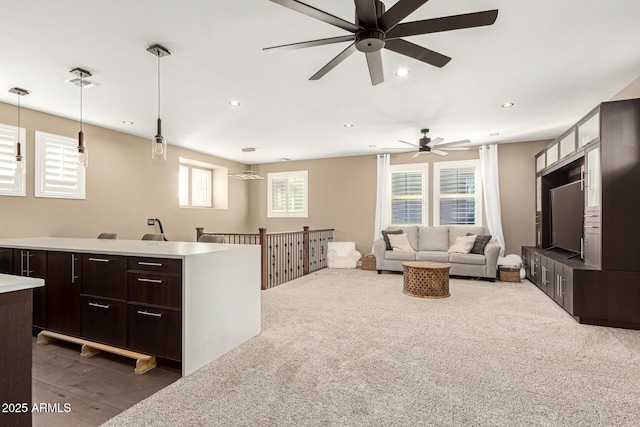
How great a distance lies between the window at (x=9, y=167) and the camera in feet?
13.4

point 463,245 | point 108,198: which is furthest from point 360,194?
point 108,198

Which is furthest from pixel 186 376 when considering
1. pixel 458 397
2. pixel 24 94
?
pixel 24 94

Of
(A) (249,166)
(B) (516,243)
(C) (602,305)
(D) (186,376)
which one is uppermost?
(A) (249,166)

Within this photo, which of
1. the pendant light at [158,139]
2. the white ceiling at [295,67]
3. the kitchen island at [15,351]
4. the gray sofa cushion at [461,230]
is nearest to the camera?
the kitchen island at [15,351]

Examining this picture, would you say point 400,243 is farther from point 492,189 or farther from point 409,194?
point 492,189

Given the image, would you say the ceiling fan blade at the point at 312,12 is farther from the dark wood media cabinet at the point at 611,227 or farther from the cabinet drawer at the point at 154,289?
the dark wood media cabinet at the point at 611,227

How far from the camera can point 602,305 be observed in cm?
346

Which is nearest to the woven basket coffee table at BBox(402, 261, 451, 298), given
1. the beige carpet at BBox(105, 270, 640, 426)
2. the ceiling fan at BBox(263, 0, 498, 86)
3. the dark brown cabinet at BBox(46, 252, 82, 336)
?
the beige carpet at BBox(105, 270, 640, 426)

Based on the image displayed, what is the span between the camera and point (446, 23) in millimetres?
1934

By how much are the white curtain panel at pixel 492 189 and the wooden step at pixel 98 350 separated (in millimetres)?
6234

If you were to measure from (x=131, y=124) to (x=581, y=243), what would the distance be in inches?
263

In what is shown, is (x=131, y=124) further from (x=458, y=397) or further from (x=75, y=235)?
(x=458, y=397)

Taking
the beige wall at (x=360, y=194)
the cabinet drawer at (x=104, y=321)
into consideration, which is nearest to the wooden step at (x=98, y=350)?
the cabinet drawer at (x=104, y=321)

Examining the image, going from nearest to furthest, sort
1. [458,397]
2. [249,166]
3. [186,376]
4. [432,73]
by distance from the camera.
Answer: [458,397] < [186,376] < [432,73] < [249,166]
